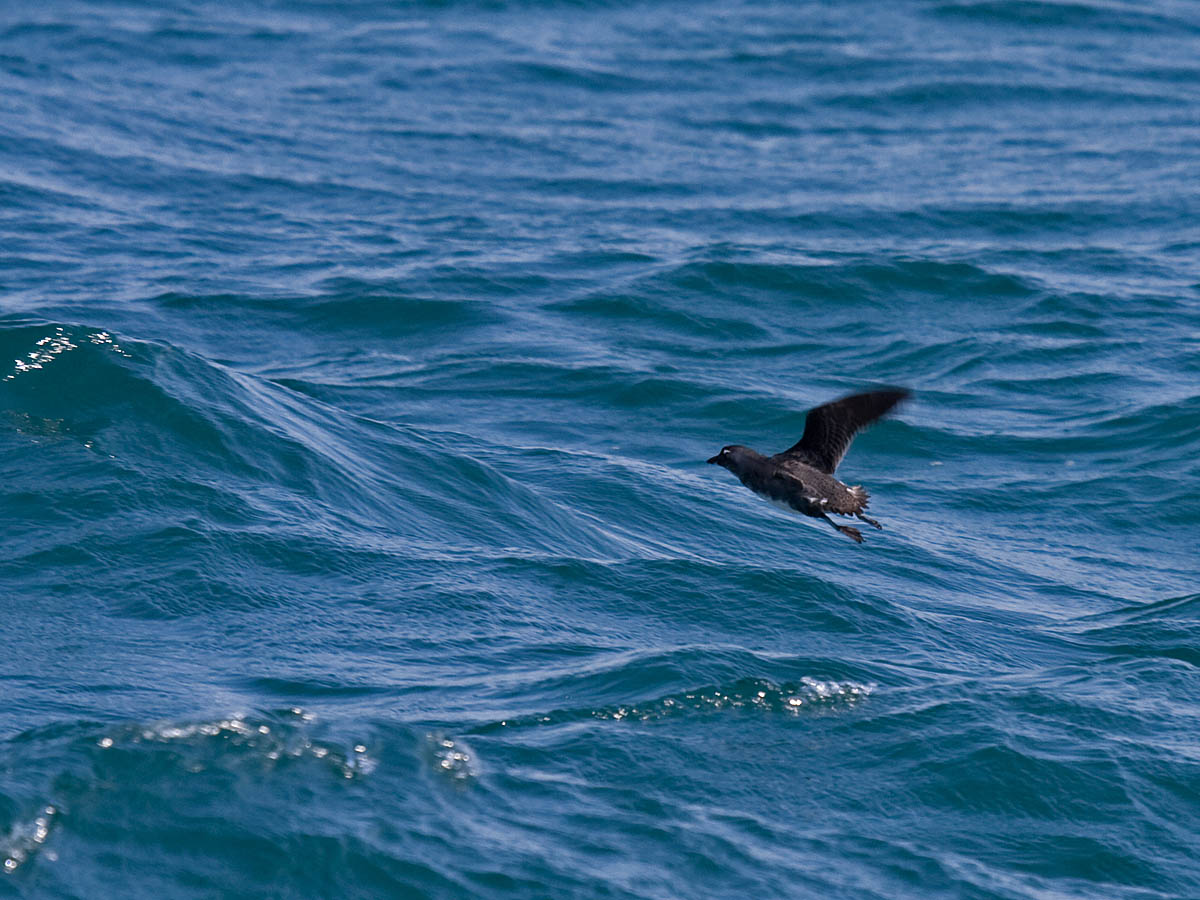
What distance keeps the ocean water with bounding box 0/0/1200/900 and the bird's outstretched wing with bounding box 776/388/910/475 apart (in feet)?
5.46

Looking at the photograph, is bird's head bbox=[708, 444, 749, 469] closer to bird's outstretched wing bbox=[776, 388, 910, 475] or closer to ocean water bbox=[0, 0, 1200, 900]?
bird's outstretched wing bbox=[776, 388, 910, 475]

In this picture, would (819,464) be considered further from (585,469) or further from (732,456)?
(585,469)

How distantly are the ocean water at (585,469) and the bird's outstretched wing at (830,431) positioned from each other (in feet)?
5.46

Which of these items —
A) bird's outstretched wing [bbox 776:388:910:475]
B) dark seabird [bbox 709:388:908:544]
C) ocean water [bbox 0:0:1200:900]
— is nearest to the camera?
ocean water [bbox 0:0:1200:900]

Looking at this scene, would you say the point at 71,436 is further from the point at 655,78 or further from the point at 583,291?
the point at 655,78

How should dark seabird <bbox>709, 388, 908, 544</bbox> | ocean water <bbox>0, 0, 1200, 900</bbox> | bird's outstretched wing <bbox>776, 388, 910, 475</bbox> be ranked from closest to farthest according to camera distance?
ocean water <bbox>0, 0, 1200, 900</bbox> → dark seabird <bbox>709, 388, 908, 544</bbox> → bird's outstretched wing <bbox>776, 388, 910, 475</bbox>

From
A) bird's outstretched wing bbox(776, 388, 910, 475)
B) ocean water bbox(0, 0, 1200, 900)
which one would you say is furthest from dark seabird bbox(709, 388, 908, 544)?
ocean water bbox(0, 0, 1200, 900)

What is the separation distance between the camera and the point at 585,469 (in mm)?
15859

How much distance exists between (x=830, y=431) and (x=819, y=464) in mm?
224

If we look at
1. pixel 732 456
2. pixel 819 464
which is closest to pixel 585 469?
pixel 732 456

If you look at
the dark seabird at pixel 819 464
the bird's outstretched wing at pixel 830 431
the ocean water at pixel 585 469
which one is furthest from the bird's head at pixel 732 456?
the ocean water at pixel 585 469

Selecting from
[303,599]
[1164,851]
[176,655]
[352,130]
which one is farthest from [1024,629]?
[352,130]

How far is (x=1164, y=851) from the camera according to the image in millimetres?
10047

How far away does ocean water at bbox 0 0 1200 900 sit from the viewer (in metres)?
9.60
